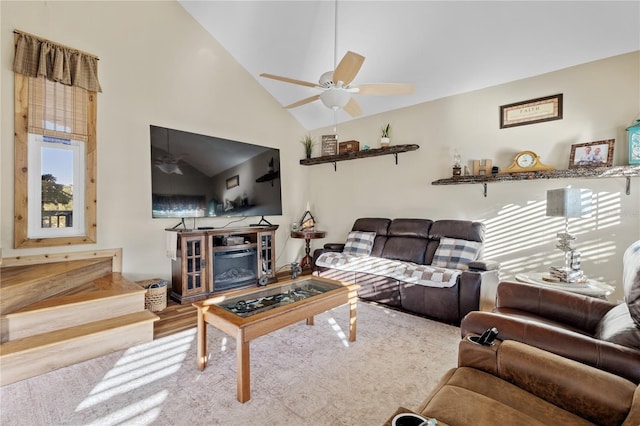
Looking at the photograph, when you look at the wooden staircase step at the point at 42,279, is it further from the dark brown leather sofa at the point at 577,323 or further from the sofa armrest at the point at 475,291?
the sofa armrest at the point at 475,291

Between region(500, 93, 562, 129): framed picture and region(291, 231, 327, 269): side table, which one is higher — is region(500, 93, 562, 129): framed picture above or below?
above

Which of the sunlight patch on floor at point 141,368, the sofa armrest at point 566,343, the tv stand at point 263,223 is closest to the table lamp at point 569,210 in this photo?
the sofa armrest at point 566,343

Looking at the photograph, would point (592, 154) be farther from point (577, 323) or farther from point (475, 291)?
point (577, 323)

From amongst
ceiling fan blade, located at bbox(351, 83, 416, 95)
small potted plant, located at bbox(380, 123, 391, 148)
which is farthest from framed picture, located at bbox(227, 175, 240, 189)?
ceiling fan blade, located at bbox(351, 83, 416, 95)

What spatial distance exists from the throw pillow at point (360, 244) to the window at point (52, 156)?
326 centimetres

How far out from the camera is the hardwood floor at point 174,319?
296cm

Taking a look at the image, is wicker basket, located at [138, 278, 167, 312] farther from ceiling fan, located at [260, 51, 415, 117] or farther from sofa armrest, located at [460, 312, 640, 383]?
sofa armrest, located at [460, 312, 640, 383]

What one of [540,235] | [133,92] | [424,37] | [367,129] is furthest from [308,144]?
[540,235]

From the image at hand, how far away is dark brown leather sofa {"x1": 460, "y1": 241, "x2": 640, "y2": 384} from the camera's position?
1271 mm

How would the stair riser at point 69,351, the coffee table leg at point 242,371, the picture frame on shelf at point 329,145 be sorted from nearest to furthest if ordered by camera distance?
the coffee table leg at point 242,371
the stair riser at point 69,351
the picture frame on shelf at point 329,145

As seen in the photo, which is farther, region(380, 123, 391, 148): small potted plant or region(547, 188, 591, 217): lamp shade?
region(380, 123, 391, 148): small potted plant

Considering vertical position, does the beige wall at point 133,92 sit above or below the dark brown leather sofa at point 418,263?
above

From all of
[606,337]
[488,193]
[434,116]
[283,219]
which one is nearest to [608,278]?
[488,193]

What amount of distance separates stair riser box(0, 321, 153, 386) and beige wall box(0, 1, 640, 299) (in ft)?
4.45
